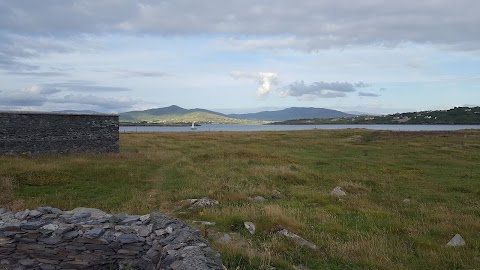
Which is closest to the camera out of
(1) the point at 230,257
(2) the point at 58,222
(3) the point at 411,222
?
(1) the point at 230,257

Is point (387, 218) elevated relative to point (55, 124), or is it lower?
lower

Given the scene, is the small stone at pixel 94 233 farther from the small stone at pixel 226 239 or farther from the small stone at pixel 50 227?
the small stone at pixel 226 239

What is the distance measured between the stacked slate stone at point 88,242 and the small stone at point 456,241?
23.6 ft

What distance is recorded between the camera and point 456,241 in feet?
35.7

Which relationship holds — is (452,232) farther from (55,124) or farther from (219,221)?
(55,124)

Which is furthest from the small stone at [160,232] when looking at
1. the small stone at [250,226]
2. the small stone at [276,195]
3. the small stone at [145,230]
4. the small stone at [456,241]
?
the small stone at [276,195]

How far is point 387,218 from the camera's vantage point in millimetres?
13586

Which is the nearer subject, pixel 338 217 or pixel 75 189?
pixel 338 217

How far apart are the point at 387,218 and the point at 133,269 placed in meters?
9.09

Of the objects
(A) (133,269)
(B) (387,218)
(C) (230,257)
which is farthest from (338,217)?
(A) (133,269)

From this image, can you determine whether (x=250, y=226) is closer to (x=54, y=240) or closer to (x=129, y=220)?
(x=129, y=220)

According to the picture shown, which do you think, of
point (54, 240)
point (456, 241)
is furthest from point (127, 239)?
point (456, 241)

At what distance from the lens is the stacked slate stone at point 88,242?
8.58 metres

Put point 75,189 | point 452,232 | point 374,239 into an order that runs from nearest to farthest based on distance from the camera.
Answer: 1. point 374,239
2. point 452,232
3. point 75,189
